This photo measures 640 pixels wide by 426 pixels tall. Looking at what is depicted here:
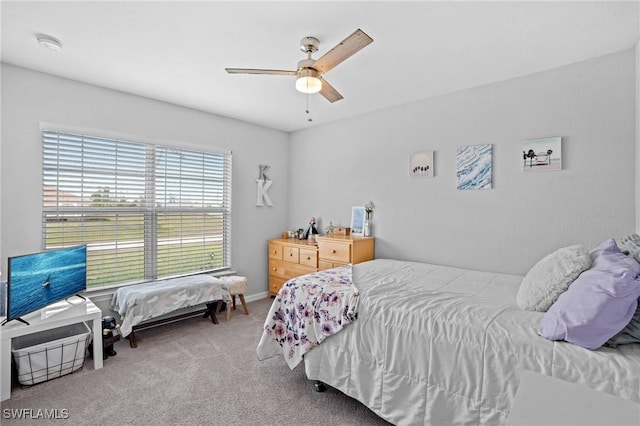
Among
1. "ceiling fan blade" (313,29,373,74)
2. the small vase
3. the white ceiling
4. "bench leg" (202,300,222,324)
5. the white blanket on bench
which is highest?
the white ceiling

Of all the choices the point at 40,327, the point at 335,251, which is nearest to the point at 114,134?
the point at 40,327

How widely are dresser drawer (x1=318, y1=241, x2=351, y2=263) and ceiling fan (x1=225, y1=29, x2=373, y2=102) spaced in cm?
185

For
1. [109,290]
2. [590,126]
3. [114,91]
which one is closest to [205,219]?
[109,290]

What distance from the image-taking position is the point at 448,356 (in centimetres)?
164

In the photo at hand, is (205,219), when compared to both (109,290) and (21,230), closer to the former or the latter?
(109,290)

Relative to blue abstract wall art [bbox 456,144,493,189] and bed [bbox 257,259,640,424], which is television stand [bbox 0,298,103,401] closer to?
bed [bbox 257,259,640,424]

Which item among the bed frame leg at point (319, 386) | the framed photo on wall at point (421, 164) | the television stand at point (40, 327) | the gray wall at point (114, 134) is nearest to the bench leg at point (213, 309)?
the gray wall at point (114, 134)

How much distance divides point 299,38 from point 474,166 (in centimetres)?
208

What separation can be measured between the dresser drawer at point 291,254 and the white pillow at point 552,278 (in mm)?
2743

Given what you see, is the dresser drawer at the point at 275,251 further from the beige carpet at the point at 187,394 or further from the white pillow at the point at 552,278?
the white pillow at the point at 552,278

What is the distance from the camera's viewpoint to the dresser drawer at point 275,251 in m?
4.40

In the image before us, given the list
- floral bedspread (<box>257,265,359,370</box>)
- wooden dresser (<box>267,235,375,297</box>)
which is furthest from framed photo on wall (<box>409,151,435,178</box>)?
floral bedspread (<box>257,265,359,370</box>)

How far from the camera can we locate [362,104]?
11.9ft

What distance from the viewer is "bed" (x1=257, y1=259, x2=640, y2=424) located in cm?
136
